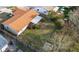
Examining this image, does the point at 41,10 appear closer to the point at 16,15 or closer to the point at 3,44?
the point at 16,15

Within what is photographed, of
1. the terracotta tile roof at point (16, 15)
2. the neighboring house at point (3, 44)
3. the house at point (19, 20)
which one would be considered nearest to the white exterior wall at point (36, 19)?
the house at point (19, 20)

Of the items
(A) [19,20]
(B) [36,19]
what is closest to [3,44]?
(A) [19,20]

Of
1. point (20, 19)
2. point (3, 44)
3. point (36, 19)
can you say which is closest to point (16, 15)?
point (20, 19)

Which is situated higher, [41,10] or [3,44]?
[41,10]

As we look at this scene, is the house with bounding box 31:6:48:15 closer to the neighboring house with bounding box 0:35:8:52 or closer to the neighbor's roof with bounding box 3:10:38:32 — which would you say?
the neighbor's roof with bounding box 3:10:38:32

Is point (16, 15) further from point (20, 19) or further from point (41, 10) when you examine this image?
point (41, 10)

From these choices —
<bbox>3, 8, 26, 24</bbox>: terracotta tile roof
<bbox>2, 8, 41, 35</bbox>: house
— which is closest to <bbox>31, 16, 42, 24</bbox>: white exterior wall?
<bbox>2, 8, 41, 35</bbox>: house

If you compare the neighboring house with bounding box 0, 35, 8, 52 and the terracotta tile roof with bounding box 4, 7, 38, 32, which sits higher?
the terracotta tile roof with bounding box 4, 7, 38, 32
